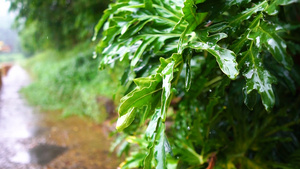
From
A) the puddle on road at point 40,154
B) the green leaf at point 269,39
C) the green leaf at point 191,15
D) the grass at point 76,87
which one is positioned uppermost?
the green leaf at point 191,15

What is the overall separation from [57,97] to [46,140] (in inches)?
72.3

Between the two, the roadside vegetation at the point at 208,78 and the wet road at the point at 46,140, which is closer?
the roadside vegetation at the point at 208,78

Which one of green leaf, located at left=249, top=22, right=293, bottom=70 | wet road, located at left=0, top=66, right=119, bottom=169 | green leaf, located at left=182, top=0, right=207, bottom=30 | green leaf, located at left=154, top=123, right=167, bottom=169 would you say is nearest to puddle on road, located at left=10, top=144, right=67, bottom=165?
wet road, located at left=0, top=66, right=119, bottom=169

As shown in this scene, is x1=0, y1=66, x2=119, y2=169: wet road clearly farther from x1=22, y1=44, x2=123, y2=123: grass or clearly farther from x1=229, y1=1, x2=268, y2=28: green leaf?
x1=229, y1=1, x2=268, y2=28: green leaf

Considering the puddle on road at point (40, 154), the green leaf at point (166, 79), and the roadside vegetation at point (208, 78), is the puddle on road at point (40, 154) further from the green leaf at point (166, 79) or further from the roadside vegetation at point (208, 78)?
the green leaf at point (166, 79)

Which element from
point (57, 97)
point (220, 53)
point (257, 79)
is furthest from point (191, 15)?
point (57, 97)

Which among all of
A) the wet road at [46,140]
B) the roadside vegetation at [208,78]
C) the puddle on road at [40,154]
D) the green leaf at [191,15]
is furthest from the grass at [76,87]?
the green leaf at [191,15]

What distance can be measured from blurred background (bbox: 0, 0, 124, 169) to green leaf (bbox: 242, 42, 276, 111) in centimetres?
70

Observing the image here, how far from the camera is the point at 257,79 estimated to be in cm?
67

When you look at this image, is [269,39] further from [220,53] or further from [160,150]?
[160,150]

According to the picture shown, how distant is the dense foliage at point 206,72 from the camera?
2.15 ft

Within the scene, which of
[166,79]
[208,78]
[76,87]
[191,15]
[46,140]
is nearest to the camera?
[166,79]

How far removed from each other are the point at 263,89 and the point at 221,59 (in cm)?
16

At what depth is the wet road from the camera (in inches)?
94.0
